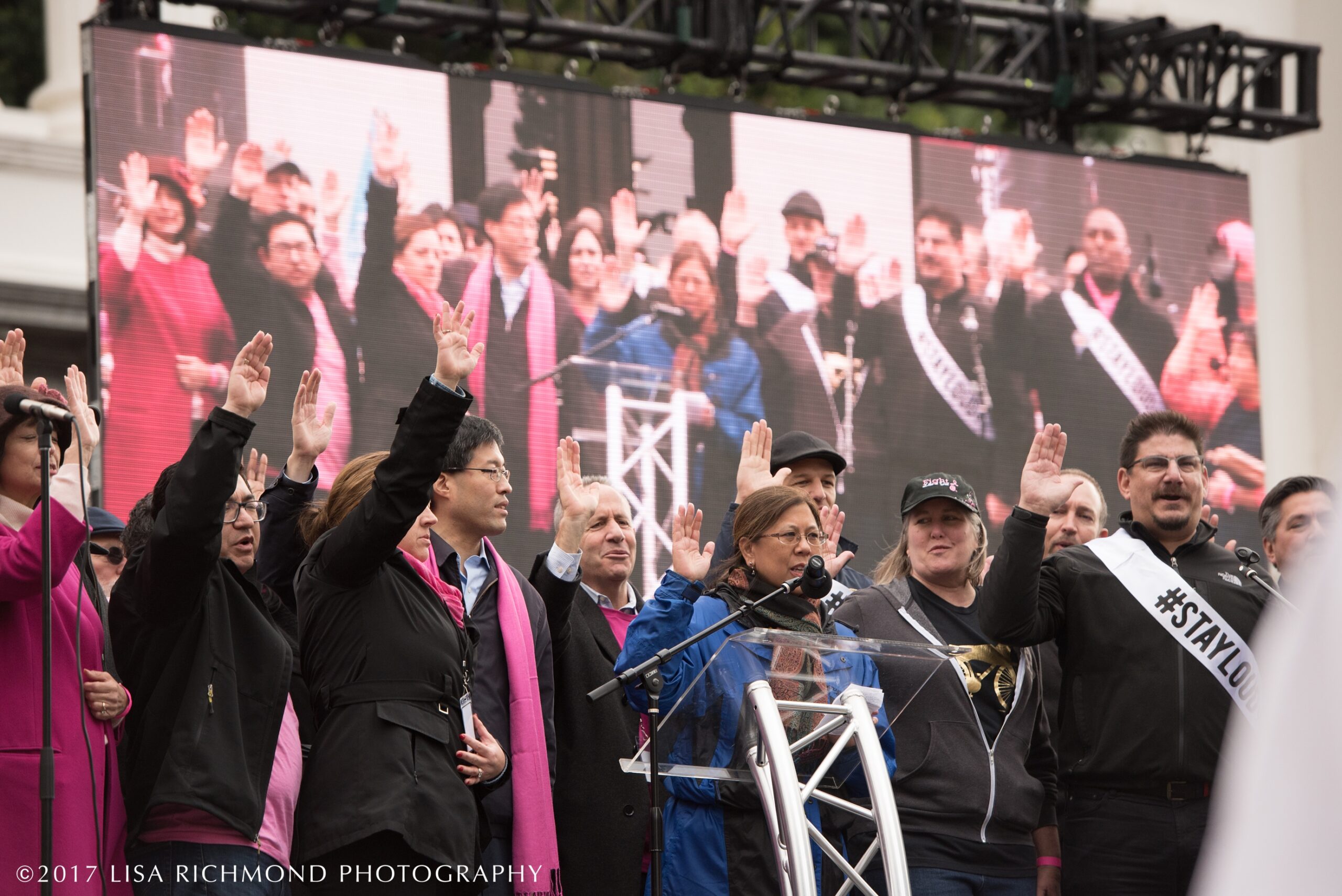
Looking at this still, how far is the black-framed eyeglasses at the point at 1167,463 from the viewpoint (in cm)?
489

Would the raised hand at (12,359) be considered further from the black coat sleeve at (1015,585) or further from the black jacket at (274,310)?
the black jacket at (274,310)

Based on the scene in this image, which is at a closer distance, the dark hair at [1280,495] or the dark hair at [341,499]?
the dark hair at [341,499]

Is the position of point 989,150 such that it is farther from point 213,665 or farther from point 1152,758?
point 213,665

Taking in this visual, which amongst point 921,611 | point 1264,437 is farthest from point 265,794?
point 1264,437

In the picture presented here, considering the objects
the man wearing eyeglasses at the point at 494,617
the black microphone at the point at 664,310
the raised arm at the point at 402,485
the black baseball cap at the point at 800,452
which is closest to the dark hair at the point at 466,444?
the man wearing eyeglasses at the point at 494,617

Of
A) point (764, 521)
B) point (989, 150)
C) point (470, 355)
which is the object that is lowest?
point (764, 521)

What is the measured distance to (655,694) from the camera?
4148mm

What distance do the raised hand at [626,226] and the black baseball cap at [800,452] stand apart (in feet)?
8.64

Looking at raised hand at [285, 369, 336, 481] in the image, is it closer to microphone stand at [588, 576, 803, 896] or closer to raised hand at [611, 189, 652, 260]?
microphone stand at [588, 576, 803, 896]

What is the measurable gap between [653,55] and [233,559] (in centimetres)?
510

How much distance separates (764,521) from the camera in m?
4.55

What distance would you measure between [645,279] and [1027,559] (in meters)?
4.16

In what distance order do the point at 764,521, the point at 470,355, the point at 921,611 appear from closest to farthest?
the point at 470,355 < the point at 764,521 < the point at 921,611

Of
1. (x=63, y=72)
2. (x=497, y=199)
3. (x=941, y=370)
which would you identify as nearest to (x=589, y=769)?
(x=497, y=199)
